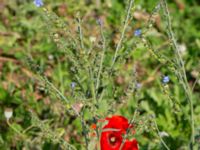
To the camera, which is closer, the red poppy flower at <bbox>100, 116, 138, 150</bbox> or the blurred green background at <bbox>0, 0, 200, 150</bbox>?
the red poppy flower at <bbox>100, 116, 138, 150</bbox>

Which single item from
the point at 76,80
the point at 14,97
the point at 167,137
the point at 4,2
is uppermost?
the point at 4,2

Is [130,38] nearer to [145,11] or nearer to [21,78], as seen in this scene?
[145,11]

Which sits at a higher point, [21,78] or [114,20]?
[114,20]

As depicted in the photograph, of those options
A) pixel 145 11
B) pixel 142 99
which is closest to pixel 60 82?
pixel 142 99

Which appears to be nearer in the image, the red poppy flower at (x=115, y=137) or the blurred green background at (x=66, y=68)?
the red poppy flower at (x=115, y=137)

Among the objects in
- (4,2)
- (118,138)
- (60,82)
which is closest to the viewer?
(118,138)

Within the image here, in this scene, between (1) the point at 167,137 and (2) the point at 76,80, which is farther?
(1) the point at 167,137

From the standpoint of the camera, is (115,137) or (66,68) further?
(66,68)

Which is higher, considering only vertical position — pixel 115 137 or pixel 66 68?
pixel 66 68
